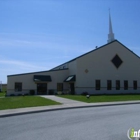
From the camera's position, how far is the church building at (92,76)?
1500 inches

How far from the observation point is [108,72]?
41094mm

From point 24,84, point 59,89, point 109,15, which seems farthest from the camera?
point 109,15

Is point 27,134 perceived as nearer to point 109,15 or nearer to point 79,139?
point 79,139

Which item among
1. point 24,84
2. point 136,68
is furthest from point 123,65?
point 24,84

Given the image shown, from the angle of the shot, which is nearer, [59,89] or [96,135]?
[96,135]

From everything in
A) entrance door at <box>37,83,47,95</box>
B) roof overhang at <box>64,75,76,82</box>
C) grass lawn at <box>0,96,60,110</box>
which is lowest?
grass lawn at <box>0,96,60,110</box>

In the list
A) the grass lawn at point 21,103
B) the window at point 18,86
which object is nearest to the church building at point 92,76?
the window at point 18,86

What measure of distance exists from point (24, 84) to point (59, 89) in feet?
22.6

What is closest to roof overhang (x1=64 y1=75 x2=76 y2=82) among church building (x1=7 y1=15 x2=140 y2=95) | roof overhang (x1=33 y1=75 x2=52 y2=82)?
church building (x1=7 y1=15 x2=140 y2=95)

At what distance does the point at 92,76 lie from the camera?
3938 centimetres

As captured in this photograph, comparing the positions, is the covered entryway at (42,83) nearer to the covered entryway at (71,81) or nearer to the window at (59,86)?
the window at (59,86)

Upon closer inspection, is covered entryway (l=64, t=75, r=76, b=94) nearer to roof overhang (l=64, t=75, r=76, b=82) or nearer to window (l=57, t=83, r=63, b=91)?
roof overhang (l=64, t=75, r=76, b=82)

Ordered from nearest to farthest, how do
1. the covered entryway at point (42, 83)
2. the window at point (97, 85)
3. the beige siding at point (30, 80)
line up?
1. the beige siding at point (30, 80)
2. the covered entryway at point (42, 83)
3. the window at point (97, 85)

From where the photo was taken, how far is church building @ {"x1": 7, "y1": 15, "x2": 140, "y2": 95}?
A: 38.1 meters
